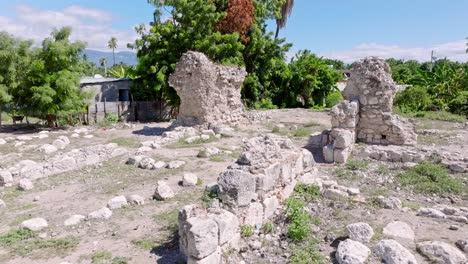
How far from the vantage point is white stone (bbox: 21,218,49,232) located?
5641 millimetres

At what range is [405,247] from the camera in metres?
4.58

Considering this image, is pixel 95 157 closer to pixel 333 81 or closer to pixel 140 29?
pixel 140 29

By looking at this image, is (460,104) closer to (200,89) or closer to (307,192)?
(200,89)

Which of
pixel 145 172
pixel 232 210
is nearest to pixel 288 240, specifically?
pixel 232 210

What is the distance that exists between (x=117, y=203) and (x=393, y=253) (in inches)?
172

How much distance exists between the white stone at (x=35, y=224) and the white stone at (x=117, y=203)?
995 mm

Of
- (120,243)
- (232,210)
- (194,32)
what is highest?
(194,32)

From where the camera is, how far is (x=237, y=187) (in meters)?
5.06

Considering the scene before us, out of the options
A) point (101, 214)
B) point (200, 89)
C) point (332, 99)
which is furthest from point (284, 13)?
point (101, 214)

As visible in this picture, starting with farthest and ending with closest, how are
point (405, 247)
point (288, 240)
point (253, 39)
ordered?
point (253, 39) → point (288, 240) → point (405, 247)

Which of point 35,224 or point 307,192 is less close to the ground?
point 307,192

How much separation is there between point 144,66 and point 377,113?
13.3 m

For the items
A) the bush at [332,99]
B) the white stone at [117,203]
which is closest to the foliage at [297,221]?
the white stone at [117,203]

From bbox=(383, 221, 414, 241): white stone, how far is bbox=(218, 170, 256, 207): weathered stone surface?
6.13 ft
